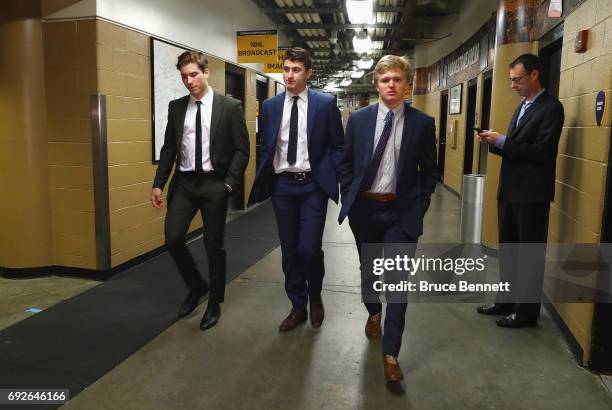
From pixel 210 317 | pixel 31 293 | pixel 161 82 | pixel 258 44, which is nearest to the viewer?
pixel 210 317

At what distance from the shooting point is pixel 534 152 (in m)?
2.80

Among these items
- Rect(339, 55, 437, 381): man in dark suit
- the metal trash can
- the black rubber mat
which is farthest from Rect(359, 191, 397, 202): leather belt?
the metal trash can

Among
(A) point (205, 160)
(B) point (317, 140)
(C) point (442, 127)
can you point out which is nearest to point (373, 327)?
(B) point (317, 140)

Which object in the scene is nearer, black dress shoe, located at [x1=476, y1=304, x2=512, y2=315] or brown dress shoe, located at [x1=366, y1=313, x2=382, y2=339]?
brown dress shoe, located at [x1=366, y1=313, x2=382, y2=339]

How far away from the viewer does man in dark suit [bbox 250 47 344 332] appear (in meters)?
2.85

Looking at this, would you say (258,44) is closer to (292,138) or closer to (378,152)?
(292,138)

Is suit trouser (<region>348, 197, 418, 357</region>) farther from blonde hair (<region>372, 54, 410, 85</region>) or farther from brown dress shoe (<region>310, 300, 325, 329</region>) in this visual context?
blonde hair (<region>372, 54, 410, 85</region>)

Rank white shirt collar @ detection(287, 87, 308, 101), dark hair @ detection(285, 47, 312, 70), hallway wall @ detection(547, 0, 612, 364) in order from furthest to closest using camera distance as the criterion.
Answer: white shirt collar @ detection(287, 87, 308, 101)
dark hair @ detection(285, 47, 312, 70)
hallway wall @ detection(547, 0, 612, 364)

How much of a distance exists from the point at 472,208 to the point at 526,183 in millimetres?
1941

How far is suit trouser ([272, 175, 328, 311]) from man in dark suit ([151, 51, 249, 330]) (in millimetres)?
314

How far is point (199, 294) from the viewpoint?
3312 mm

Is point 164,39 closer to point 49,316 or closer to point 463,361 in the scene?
point 49,316

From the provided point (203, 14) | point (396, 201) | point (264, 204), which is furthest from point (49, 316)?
point (264, 204)

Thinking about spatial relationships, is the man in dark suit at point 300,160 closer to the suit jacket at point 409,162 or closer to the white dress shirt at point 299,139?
the white dress shirt at point 299,139
